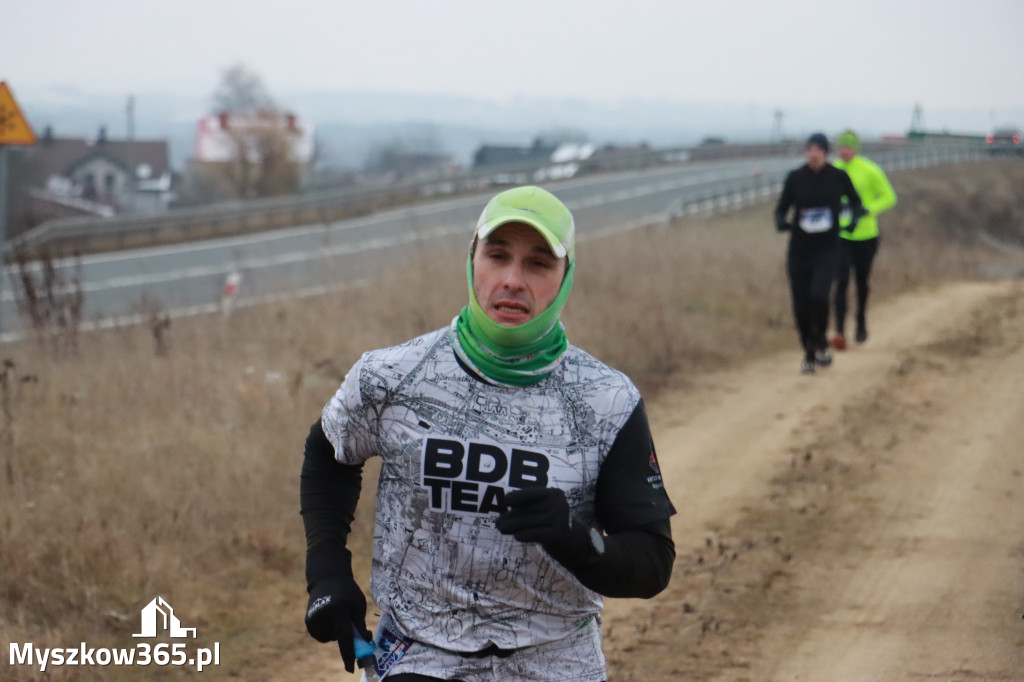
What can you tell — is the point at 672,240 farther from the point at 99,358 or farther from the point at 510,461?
the point at 510,461

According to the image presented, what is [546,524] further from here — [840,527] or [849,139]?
[849,139]

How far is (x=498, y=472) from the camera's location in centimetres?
273

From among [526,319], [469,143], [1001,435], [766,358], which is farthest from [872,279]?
[469,143]

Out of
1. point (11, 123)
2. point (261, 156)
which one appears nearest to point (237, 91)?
point (261, 156)

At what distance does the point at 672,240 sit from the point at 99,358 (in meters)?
12.3

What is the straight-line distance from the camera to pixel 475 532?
2.77 m

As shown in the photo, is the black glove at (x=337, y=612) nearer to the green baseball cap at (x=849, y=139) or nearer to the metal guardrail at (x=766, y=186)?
the green baseball cap at (x=849, y=139)

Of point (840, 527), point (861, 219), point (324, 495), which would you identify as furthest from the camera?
point (861, 219)

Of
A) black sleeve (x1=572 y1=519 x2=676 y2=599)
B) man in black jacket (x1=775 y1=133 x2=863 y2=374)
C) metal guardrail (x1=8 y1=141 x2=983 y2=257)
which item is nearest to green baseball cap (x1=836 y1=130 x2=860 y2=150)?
man in black jacket (x1=775 y1=133 x2=863 y2=374)

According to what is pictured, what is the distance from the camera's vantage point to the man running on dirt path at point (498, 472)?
9.01ft

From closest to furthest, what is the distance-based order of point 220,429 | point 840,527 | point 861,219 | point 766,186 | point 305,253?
point 840,527 < point 220,429 < point 861,219 < point 305,253 < point 766,186

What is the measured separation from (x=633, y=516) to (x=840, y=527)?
5.30 metres

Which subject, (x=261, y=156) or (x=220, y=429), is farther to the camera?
(x=261, y=156)

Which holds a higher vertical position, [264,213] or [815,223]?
[815,223]
